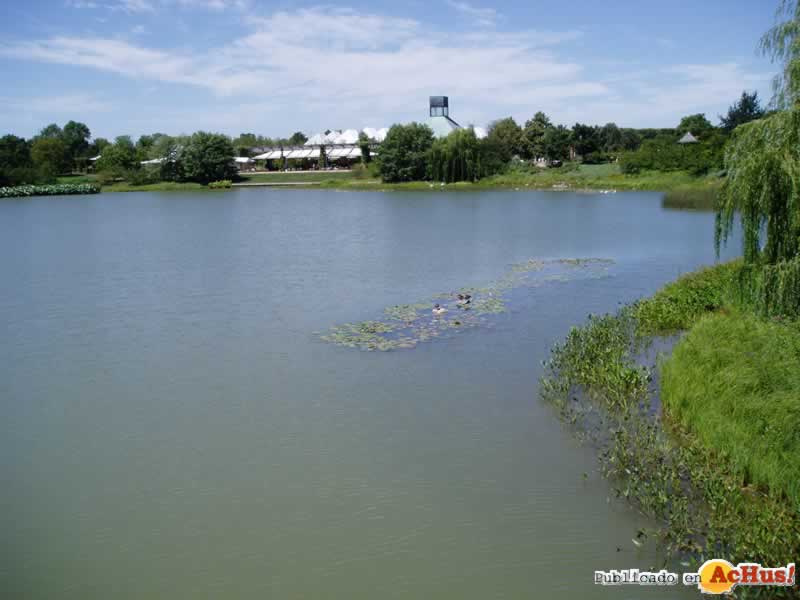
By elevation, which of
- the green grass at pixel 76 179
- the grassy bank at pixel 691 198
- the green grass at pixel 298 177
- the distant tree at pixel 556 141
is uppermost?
the distant tree at pixel 556 141

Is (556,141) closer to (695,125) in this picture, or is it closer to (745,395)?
(695,125)

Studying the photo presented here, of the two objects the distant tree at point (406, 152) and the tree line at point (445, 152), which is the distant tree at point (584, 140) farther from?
the distant tree at point (406, 152)

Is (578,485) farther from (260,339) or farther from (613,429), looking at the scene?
(260,339)

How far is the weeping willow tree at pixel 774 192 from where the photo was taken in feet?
31.0

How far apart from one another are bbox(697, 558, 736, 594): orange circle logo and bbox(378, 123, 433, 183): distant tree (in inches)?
2537

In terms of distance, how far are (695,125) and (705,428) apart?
75622 mm

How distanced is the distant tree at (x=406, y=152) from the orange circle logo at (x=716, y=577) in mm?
64442

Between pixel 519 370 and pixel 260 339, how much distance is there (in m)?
5.64

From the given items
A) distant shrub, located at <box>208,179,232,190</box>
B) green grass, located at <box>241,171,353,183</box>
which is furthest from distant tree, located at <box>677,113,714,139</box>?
distant shrub, located at <box>208,179,232,190</box>

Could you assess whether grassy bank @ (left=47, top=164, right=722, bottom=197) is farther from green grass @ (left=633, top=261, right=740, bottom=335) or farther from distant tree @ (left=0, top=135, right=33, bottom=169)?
green grass @ (left=633, top=261, right=740, bottom=335)

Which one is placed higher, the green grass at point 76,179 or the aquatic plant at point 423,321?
the green grass at point 76,179

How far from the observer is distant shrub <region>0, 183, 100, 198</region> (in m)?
69.2

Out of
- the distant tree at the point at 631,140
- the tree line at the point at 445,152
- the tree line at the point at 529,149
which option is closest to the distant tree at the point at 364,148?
the tree line at the point at 445,152

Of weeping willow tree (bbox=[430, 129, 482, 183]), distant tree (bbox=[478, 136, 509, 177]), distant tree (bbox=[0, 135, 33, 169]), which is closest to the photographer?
weeping willow tree (bbox=[430, 129, 482, 183])
